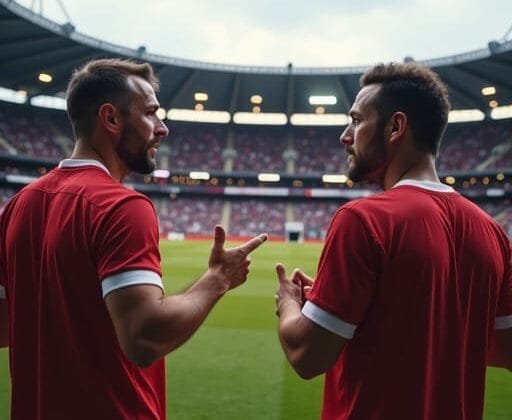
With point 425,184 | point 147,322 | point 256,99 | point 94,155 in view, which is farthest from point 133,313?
point 256,99

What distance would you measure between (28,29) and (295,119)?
36.4 metres

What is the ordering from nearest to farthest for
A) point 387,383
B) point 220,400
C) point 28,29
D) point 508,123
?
point 387,383 → point 220,400 → point 28,29 → point 508,123

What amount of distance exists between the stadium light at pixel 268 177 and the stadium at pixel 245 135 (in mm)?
302

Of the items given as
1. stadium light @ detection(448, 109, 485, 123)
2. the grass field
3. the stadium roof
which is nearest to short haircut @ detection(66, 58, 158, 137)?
the grass field

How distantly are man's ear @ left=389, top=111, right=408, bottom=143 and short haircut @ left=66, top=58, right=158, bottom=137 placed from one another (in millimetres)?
1420

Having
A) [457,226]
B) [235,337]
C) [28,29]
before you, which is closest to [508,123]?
[28,29]

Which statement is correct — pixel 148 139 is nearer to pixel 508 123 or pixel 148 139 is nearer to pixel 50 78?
pixel 50 78

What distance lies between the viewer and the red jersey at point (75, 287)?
2055 millimetres

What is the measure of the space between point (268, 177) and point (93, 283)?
205 ft

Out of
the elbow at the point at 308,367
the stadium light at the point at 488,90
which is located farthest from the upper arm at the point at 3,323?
the stadium light at the point at 488,90

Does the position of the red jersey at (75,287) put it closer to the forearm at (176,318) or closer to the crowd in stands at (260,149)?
the forearm at (176,318)

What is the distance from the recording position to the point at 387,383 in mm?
2070

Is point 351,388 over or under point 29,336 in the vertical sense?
under

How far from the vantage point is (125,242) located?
2027mm
